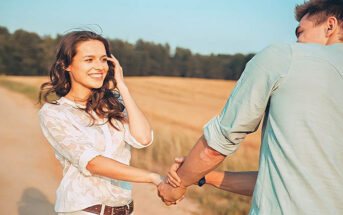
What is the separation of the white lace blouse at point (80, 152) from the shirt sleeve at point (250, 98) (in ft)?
3.16

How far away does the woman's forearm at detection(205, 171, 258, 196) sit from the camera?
254 centimetres

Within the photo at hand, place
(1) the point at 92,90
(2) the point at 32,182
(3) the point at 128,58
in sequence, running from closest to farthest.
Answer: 1. (1) the point at 92,90
2. (2) the point at 32,182
3. (3) the point at 128,58

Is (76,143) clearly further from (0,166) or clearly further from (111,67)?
(0,166)

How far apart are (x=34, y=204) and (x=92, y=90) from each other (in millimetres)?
3864

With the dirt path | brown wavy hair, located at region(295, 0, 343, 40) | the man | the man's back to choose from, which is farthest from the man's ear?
the dirt path

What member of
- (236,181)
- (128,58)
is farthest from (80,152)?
(128,58)

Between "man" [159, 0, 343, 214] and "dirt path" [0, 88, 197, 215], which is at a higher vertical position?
"man" [159, 0, 343, 214]

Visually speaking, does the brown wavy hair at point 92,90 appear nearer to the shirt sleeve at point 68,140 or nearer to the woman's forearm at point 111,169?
the shirt sleeve at point 68,140

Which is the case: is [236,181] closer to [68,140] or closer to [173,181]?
[173,181]

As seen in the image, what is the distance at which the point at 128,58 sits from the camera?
51125mm

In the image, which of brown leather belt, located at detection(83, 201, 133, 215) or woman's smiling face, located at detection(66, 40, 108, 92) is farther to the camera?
woman's smiling face, located at detection(66, 40, 108, 92)

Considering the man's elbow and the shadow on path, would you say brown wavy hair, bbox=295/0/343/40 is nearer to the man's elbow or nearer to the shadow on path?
the man's elbow

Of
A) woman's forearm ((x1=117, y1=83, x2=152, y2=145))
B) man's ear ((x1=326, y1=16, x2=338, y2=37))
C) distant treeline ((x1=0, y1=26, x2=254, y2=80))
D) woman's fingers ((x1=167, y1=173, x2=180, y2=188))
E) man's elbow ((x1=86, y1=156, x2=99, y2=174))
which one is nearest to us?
man's ear ((x1=326, y1=16, x2=338, y2=37))

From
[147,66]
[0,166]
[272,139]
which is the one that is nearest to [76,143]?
[272,139]
